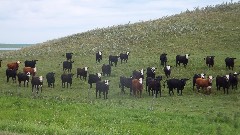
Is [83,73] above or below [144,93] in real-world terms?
above

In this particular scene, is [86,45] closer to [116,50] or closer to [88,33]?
[116,50]

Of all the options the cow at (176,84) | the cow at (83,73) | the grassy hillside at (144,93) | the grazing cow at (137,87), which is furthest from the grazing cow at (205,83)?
the cow at (83,73)

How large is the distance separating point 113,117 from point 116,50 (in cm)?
3428

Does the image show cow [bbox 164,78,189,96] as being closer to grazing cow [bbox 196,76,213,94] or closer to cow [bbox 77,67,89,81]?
grazing cow [bbox 196,76,213,94]

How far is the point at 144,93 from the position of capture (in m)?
32.4

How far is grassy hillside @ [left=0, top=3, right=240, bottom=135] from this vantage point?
63.8ft

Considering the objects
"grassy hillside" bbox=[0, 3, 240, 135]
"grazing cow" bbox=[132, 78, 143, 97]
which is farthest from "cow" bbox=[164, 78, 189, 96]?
"grazing cow" bbox=[132, 78, 143, 97]

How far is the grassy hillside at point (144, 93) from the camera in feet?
63.8

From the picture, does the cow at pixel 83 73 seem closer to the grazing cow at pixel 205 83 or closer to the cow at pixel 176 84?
the cow at pixel 176 84

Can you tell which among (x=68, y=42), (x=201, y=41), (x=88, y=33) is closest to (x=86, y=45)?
(x=68, y=42)

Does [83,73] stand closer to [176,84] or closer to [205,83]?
[176,84]

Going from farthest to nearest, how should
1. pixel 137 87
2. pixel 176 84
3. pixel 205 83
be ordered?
1. pixel 205 83
2. pixel 176 84
3. pixel 137 87

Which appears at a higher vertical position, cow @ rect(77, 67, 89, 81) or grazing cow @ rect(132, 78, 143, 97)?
cow @ rect(77, 67, 89, 81)

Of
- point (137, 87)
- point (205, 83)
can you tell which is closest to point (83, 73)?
point (137, 87)
